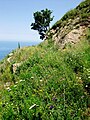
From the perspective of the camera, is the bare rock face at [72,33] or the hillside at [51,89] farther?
the bare rock face at [72,33]

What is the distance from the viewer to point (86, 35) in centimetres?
1398

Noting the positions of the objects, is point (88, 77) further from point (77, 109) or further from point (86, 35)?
point (86, 35)

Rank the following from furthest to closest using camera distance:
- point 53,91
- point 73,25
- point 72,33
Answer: point 73,25 → point 72,33 → point 53,91

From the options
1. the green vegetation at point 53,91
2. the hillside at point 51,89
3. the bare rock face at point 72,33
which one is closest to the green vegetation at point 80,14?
the bare rock face at point 72,33

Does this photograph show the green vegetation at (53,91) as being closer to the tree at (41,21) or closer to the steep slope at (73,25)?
the steep slope at (73,25)

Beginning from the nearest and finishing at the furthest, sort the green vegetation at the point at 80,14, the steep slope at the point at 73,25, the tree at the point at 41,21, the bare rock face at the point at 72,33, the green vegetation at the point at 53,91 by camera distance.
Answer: the green vegetation at the point at 53,91 < the bare rock face at the point at 72,33 < the steep slope at the point at 73,25 < the green vegetation at the point at 80,14 < the tree at the point at 41,21

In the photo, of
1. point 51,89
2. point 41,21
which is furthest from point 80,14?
point 41,21

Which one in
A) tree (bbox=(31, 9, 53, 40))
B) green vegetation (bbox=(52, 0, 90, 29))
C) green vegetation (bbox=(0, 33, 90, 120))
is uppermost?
tree (bbox=(31, 9, 53, 40))

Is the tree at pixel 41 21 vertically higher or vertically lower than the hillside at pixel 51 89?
higher

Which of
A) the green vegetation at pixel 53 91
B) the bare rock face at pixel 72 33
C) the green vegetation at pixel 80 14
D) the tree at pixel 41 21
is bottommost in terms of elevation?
the green vegetation at pixel 53 91

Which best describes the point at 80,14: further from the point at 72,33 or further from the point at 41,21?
the point at 41,21

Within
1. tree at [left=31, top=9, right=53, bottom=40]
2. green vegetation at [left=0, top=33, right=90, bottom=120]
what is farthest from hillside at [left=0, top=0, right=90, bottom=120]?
tree at [left=31, top=9, right=53, bottom=40]

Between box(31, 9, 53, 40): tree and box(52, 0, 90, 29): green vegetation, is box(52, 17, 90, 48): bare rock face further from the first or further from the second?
box(31, 9, 53, 40): tree

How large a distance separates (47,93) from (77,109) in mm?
1002
